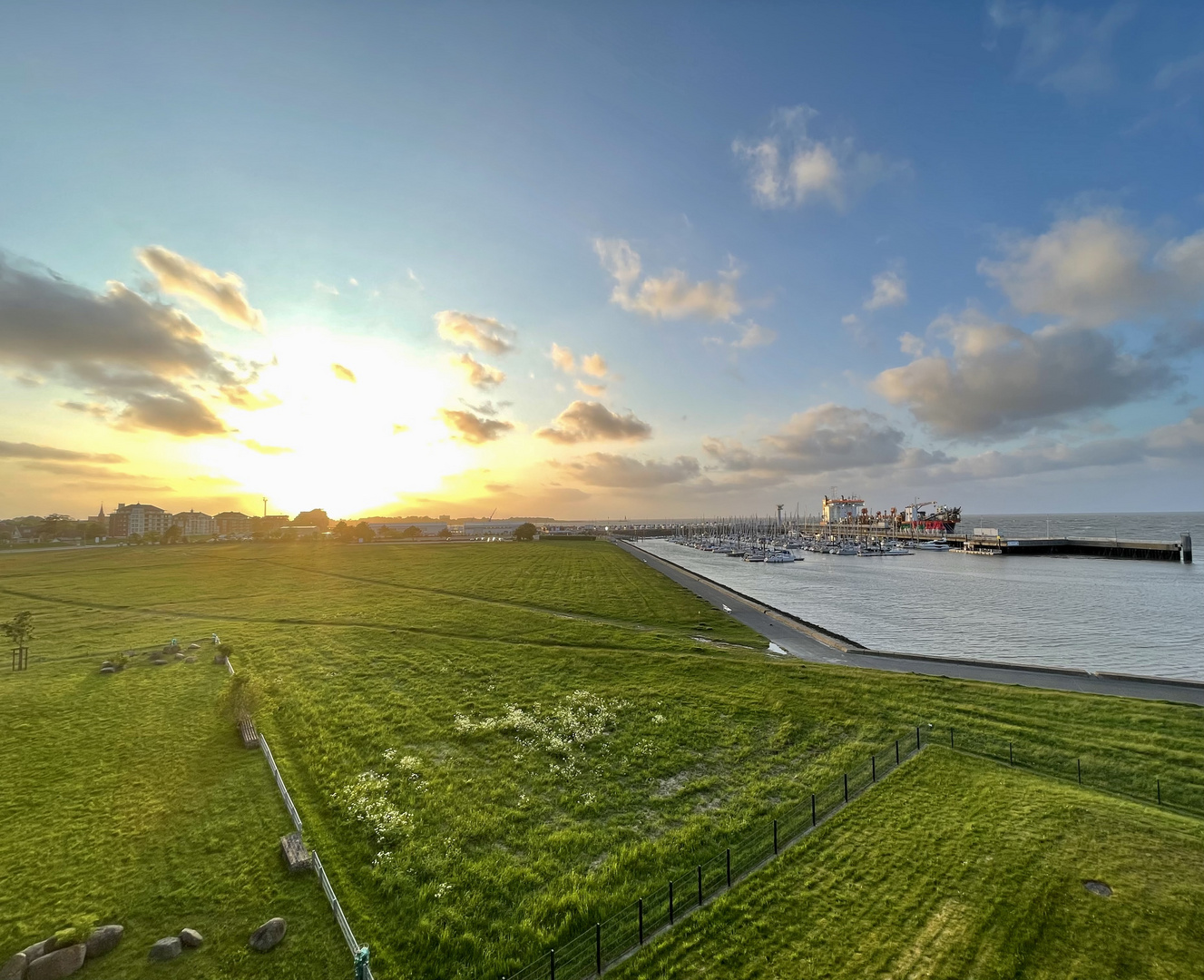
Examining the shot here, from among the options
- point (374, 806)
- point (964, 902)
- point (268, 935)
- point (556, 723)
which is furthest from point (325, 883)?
point (964, 902)

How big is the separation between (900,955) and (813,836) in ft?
16.1

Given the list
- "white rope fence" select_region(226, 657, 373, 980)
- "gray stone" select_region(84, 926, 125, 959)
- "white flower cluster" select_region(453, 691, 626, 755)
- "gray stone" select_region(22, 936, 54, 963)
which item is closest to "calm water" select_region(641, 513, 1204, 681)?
"white flower cluster" select_region(453, 691, 626, 755)

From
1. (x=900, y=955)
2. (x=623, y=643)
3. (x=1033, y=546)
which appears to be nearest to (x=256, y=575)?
(x=623, y=643)

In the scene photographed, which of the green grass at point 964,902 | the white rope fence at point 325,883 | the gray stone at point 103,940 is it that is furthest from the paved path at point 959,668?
the gray stone at point 103,940

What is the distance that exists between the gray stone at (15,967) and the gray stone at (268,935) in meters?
4.93

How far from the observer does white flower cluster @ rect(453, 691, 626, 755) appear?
26.0 meters

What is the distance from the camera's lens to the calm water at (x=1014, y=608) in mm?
45250

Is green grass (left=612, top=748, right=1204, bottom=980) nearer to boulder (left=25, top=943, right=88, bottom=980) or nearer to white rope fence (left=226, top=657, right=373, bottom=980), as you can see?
white rope fence (left=226, top=657, right=373, bottom=980)

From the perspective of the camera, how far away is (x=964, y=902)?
14508 millimetres

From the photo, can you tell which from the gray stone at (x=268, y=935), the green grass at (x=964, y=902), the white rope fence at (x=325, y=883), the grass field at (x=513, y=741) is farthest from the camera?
the grass field at (x=513, y=741)

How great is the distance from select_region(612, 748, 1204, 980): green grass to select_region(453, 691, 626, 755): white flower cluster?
11.9 meters

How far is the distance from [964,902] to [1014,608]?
70570 mm

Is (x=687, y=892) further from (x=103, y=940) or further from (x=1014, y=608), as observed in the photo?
(x=1014, y=608)

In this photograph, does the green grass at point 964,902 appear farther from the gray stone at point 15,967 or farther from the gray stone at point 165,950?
the gray stone at point 15,967
